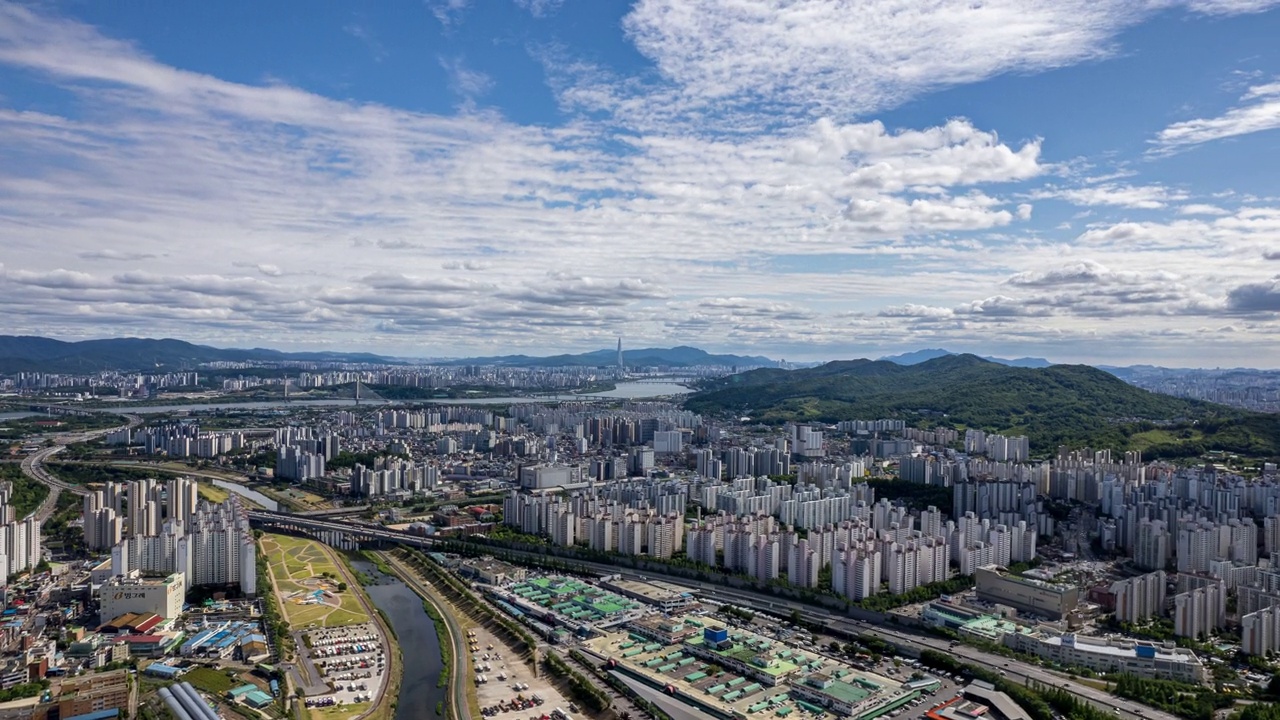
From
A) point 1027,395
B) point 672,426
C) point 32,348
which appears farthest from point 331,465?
point 32,348

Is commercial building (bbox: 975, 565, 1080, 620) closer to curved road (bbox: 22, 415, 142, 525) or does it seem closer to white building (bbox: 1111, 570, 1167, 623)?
white building (bbox: 1111, 570, 1167, 623)

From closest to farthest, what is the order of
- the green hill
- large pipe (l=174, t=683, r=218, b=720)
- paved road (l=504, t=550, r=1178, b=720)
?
large pipe (l=174, t=683, r=218, b=720)
paved road (l=504, t=550, r=1178, b=720)
the green hill

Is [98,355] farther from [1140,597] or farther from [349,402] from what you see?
[1140,597]

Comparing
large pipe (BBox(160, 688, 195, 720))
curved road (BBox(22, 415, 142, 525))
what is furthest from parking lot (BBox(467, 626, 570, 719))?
curved road (BBox(22, 415, 142, 525))

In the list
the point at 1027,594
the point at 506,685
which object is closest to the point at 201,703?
the point at 506,685

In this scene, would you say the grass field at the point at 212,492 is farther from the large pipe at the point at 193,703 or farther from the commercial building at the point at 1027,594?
the commercial building at the point at 1027,594

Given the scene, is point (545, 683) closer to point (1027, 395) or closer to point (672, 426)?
point (672, 426)

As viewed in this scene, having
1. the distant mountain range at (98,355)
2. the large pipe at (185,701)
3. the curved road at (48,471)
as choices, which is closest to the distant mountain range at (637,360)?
the distant mountain range at (98,355)
